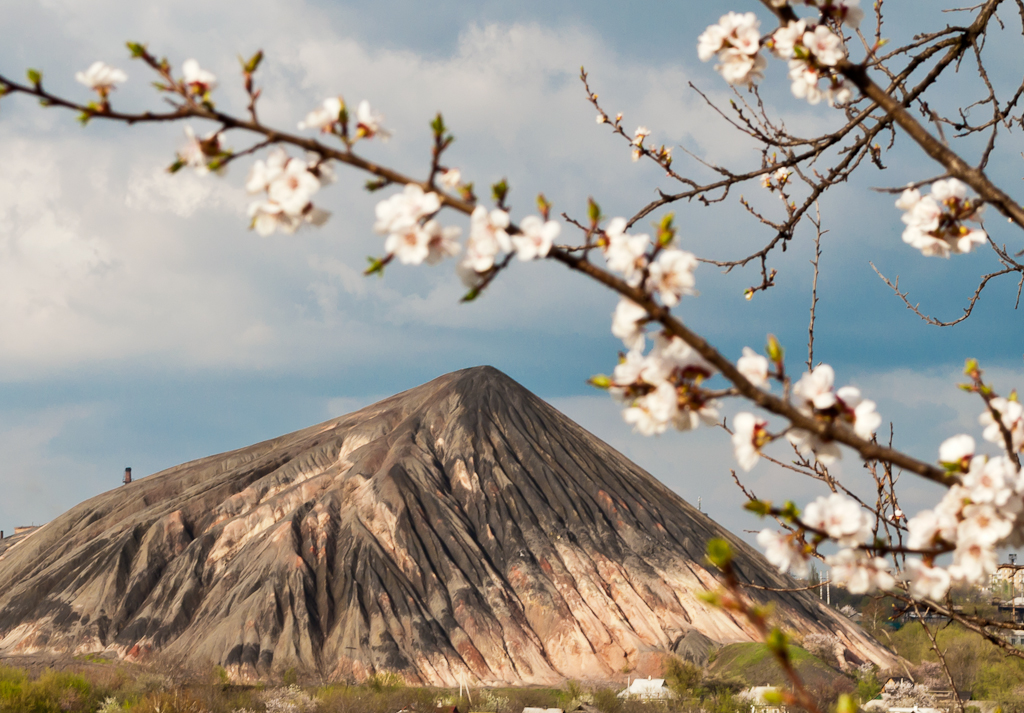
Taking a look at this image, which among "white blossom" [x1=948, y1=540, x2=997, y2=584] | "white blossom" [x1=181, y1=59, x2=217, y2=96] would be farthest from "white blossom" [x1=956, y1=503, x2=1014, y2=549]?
"white blossom" [x1=181, y1=59, x2=217, y2=96]

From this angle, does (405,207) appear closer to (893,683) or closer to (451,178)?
(451,178)

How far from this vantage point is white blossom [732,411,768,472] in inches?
71.8

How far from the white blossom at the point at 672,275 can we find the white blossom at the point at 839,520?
608mm

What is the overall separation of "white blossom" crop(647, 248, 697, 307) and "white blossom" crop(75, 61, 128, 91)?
5.19 feet

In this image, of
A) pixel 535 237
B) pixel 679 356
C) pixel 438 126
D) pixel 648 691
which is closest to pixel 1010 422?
pixel 679 356

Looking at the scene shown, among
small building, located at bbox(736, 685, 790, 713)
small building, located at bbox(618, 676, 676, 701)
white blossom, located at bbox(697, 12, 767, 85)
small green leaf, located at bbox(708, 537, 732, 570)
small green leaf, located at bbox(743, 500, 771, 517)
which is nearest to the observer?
small green leaf, located at bbox(708, 537, 732, 570)

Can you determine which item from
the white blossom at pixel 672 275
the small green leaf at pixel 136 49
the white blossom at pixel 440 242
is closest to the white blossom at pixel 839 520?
Result: the white blossom at pixel 672 275

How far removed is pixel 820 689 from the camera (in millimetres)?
35844

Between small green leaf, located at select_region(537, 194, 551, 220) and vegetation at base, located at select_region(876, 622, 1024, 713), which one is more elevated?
small green leaf, located at select_region(537, 194, 551, 220)

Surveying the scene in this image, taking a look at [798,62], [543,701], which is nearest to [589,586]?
[543,701]

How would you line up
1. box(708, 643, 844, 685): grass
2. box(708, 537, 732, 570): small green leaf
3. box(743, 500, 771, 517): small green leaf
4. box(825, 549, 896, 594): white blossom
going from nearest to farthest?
box(708, 537, 732, 570): small green leaf < box(743, 500, 771, 517): small green leaf < box(825, 549, 896, 594): white blossom < box(708, 643, 844, 685): grass

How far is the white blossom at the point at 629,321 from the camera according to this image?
5.66 feet

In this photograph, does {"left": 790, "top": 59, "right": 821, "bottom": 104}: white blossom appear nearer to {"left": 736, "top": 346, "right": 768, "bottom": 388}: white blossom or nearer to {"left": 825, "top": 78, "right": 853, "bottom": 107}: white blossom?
{"left": 825, "top": 78, "right": 853, "bottom": 107}: white blossom

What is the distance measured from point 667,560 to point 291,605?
22.5m
